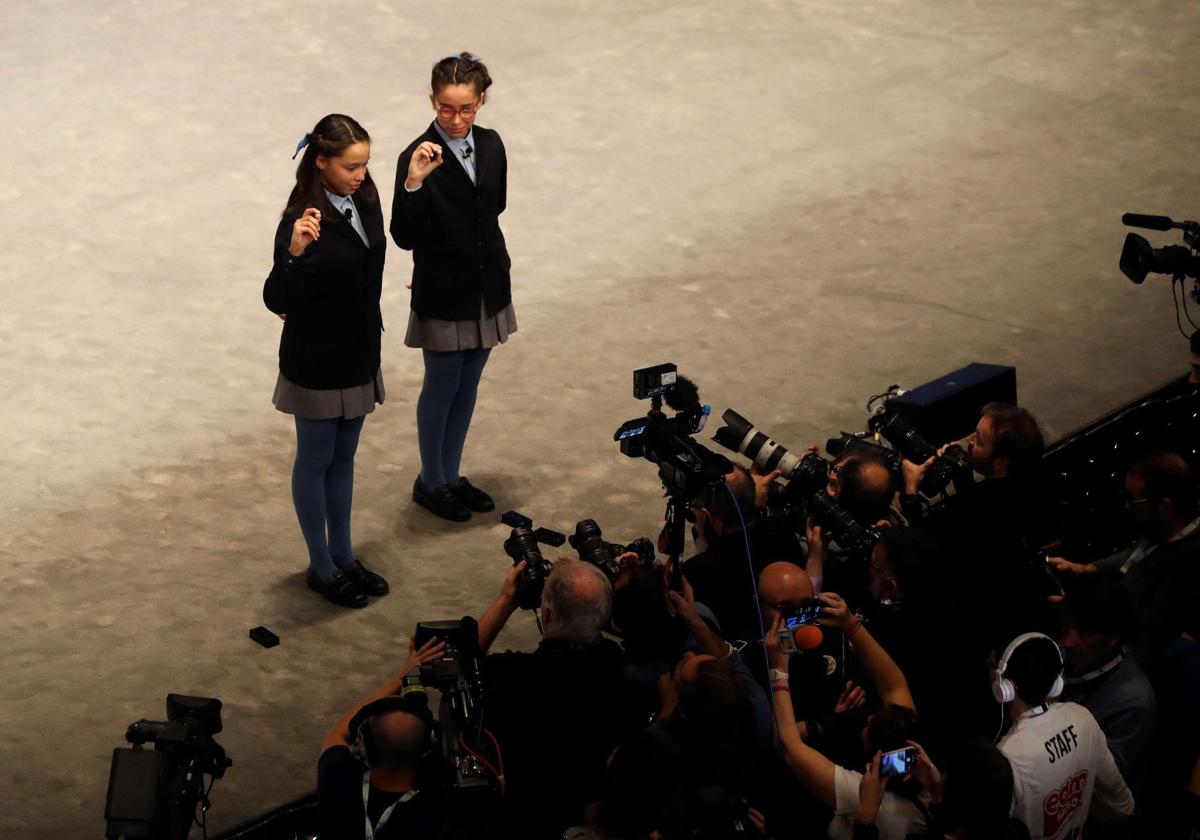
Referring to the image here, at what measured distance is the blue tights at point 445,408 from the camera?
555 centimetres

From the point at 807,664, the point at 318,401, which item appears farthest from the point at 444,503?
the point at 807,664

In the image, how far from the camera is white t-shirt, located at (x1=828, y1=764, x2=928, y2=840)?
3.54 m

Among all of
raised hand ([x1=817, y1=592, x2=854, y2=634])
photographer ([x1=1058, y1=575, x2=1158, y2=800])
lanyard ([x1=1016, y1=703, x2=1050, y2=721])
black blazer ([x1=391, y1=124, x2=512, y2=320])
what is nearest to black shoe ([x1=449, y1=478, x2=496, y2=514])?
black blazer ([x1=391, y1=124, x2=512, y2=320])

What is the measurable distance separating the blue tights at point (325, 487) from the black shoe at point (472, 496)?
2.01 feet

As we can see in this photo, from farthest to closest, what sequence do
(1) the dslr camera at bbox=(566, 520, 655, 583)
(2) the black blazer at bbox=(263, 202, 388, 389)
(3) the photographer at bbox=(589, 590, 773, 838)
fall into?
(2) the black blazer at bbox=(263, 202, 388, 389) → (1) the dslr camera at bbox=(566, 520, 655, 583) → (3) the photographer at bbox=(589, 590, 773, 838)

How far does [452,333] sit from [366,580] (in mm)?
877

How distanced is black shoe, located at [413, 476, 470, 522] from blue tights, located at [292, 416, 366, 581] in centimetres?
50

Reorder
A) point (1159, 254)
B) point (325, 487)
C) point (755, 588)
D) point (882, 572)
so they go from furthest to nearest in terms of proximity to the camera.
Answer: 1. point (1159, 254)
2. point (325, 487)
3. point (755, 588)
4. point (882, 572)

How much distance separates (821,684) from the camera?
4102 mm

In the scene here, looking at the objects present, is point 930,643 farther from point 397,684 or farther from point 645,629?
point 397,684

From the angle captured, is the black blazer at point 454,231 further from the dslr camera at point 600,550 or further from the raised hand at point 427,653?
the raised hand at point 427,653

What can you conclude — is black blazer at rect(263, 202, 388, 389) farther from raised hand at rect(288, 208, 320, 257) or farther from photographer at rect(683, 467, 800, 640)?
photographer at rect(683, 467, 800, 640)

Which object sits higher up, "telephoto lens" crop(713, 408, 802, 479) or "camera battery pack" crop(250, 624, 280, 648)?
"telephoto lens" crop(713, 408, 802, 479)

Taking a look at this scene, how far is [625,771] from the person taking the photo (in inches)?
130
